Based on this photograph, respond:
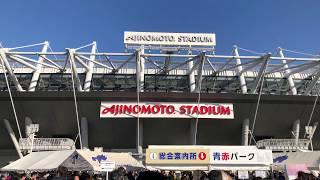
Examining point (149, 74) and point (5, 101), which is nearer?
point (5, 101)

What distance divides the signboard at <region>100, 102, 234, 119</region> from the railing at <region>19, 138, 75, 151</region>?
5473 millimetres

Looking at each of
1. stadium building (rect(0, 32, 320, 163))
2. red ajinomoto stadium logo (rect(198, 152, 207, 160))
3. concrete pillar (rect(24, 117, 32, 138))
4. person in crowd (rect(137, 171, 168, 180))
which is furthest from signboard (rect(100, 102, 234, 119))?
person in crowd (rect(137, 171, 168, 180))

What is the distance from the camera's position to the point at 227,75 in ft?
167

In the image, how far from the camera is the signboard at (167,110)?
42094 mm

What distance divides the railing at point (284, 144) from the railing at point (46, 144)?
20.4m

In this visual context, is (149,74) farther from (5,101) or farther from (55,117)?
(5,101)

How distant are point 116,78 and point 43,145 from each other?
11.7 m

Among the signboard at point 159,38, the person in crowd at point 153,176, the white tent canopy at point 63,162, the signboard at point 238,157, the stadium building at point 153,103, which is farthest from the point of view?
the signboard at point 159,38

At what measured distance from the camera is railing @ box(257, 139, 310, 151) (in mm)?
43656

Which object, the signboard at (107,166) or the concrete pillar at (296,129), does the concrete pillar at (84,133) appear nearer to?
the concrete pillar at (296,129)

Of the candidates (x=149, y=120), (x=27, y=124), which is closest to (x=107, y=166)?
(x=149, y=120)

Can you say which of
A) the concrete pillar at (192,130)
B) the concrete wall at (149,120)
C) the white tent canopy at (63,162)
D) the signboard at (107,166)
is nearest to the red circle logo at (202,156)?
the white tent canopy at (63,162)

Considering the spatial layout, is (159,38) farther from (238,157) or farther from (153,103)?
(238,157)

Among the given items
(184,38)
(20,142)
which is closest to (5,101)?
(20,142)
